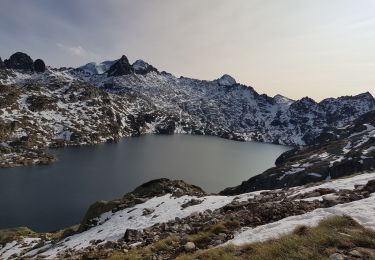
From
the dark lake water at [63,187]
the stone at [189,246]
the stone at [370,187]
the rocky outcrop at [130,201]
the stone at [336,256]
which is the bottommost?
the dark lake water at [63,187]

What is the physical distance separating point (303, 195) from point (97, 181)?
146m

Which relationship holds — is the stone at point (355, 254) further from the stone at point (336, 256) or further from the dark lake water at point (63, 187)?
the dark lake water at point (63, 187)

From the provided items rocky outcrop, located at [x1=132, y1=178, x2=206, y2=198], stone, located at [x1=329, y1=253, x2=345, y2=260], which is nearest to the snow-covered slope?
stone, located at [x1=329, y1=253, x2=345, y2=260]

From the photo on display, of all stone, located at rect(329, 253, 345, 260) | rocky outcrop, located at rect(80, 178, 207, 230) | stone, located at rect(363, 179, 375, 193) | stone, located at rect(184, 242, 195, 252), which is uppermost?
stone, located at rect(363, 179, 375, 193)

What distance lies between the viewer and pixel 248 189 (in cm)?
10800

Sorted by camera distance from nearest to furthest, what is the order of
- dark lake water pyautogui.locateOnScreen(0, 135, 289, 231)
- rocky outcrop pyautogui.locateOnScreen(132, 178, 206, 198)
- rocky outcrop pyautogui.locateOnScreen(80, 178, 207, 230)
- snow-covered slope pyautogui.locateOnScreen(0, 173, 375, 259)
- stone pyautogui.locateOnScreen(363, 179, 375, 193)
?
snow-covered slope pyautogui.locateOnScreen(0, 173, 375, 259) → stone pyautogui.locateOnScreen(363, 179, 375, 193) → rocky outcrop pyautogui.locateOnScreen(80, 178, 207, 230) → rocky outcrop pyautogui.locateOnScreen(132, 178, 206, 198) → dark lake water pyautogui.locateOnScreen(0, 135, 289, 231)

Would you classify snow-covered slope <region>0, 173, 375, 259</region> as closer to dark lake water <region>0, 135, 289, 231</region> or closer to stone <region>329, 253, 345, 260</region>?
stone <region>329, 253, 345, 260</region>

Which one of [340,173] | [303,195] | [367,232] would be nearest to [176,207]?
[303,195]

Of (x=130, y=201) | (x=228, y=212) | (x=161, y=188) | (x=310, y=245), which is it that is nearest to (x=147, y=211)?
(x=130, y=201)

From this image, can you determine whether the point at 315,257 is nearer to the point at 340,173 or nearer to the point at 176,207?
the point at 176,207

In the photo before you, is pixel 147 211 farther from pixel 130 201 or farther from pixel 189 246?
pixel 189 246

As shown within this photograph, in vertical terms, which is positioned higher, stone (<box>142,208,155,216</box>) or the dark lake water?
stone (<box>142,208,155,216</box>)

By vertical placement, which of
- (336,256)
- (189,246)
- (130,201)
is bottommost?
(130,201)

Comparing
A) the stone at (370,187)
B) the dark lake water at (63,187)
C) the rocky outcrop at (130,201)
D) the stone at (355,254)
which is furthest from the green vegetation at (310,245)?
the dark lake water at (63,187)
